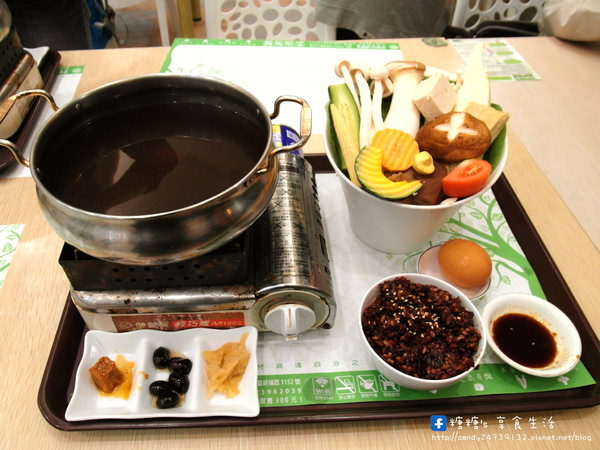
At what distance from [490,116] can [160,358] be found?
1.04 m

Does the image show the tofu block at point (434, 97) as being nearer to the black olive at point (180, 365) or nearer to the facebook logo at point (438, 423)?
the facebook logo at point (438, 423)

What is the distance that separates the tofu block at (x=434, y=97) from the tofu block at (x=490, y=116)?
0.06m

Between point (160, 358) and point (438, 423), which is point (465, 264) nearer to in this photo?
point (438, 423)

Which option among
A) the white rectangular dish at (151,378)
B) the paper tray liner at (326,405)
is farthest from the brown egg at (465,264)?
the white rectangular dish at (151,378)

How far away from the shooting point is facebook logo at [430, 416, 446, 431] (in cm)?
94

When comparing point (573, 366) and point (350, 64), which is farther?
point (350, 64)

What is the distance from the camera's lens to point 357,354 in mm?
1046

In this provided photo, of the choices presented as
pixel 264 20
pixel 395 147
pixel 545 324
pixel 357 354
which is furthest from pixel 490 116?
Result: pixel 264 20

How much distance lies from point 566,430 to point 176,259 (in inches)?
36.2

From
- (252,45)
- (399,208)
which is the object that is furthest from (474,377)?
(252,45)

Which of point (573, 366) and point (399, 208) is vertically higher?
point (399, 208)

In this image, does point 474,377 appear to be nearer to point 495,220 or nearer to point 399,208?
point 399,208

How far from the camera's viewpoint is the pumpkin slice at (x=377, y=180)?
3.37ft

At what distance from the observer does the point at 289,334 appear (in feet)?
3.34
